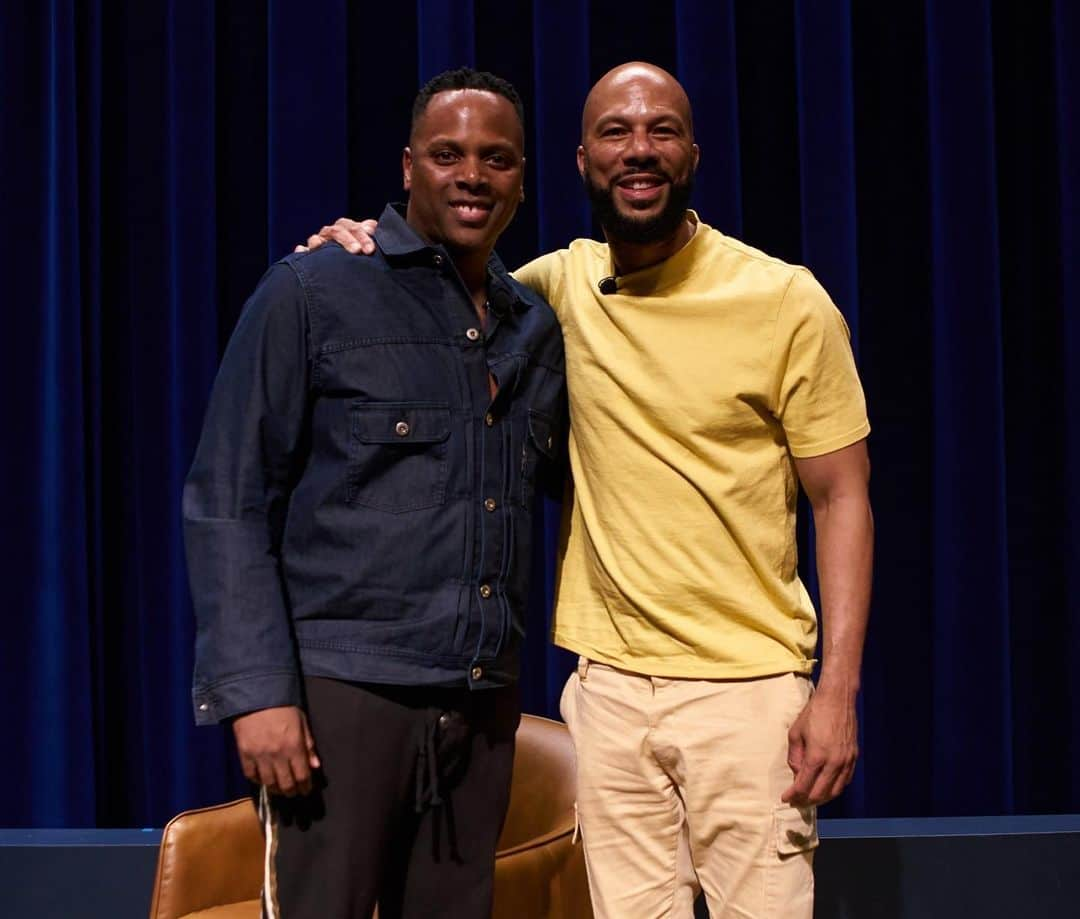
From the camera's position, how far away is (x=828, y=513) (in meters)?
1.60

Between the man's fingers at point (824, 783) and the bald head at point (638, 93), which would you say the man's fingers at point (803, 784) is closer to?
the man's fingers at point (824, 783)

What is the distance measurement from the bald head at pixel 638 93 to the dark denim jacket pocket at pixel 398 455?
1.53 feet

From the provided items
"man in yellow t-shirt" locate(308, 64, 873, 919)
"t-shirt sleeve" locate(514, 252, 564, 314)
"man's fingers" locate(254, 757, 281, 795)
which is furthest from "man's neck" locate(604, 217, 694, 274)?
"man's fingers" locate(254, 757, 281, 795)

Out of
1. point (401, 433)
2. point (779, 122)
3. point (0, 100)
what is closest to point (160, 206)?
point (0, 100)

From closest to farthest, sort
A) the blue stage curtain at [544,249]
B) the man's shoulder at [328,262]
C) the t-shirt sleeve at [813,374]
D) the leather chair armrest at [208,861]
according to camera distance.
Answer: the man's shoulder at [328,262] → the t-shirt sleeve at [813,374] → the leather chair armrest at [208,861] → the blue stage curtain at [544,249]

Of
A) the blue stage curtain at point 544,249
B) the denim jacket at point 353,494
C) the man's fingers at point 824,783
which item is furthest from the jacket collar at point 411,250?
the blue stage curtain at point 544,249

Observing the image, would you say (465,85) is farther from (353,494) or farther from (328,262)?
(353,494)

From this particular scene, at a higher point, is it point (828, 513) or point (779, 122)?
point (779, 122)

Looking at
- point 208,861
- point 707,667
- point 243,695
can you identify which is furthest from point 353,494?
point 208,861

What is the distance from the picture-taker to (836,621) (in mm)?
1570

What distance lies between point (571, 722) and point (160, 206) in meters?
1.63

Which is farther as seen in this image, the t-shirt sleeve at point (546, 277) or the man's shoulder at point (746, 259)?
the t-shirt sleeve at point (546, 277)

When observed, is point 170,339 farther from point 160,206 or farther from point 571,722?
point 571,722

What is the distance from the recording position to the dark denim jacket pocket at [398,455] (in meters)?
1.43
